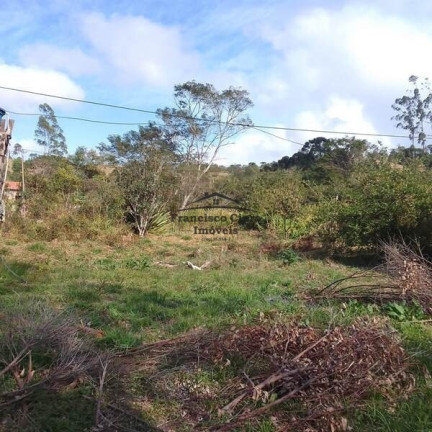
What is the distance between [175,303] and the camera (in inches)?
201

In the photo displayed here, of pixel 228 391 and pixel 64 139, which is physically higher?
pixel 64 139

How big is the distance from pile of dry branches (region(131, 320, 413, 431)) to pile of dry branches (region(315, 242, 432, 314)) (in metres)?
1.48

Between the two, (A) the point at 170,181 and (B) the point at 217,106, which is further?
(B) the point at 217,106

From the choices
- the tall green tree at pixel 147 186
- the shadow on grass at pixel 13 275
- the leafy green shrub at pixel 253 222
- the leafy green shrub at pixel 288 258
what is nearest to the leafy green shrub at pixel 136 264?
the shadow on grass at pixel 13 275

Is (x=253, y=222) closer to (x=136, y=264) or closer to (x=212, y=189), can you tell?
(x=212, y=189)

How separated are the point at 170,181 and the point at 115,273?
6.81 metres

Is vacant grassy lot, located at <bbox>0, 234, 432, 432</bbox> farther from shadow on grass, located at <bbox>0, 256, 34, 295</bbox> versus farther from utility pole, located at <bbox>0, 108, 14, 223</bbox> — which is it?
utility pole, located at <bbox>0, 108, 14, 223</bbox>

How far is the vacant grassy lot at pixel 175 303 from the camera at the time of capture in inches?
97.9

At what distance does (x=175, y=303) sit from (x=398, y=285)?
269cm

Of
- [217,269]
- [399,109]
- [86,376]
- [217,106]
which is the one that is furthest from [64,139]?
[86,376]

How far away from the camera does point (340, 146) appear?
79.5ft

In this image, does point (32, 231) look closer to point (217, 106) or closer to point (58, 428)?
point (58, 428)

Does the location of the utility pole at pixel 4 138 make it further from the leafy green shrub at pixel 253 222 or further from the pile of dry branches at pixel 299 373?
the leafy green shrub at pixel 253 222
